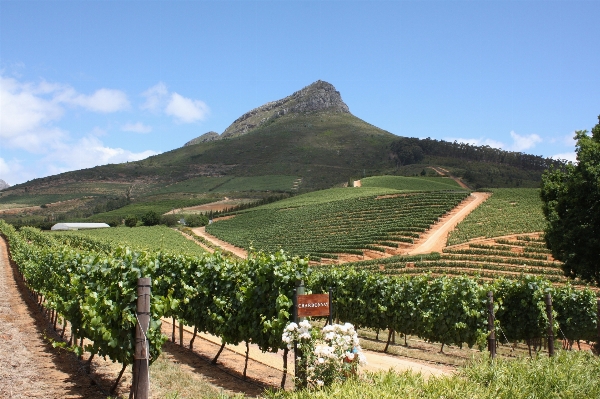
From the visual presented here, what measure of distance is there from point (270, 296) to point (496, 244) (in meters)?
38.7

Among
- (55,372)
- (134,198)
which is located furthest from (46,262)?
(134,198)

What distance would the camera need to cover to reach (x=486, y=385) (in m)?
7.40

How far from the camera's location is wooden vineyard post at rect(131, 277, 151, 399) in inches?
285

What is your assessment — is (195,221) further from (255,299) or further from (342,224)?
(255,299)

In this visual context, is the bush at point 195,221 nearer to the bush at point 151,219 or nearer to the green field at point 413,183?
the bush at point 151,219

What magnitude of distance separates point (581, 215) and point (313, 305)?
1967 cm

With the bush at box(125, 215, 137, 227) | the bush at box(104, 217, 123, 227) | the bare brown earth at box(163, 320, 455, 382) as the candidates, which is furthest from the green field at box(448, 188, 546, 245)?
the bush at box(104, 217, 123, 227)

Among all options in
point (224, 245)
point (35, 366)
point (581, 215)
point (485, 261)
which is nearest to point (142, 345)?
point (35, 366)

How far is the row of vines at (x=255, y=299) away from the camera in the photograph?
8.56 metres

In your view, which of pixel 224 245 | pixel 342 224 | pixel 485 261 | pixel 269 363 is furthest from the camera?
pixel 224 245

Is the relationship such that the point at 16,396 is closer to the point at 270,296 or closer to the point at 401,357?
the point at 270,296

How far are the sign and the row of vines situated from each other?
39.6 inches

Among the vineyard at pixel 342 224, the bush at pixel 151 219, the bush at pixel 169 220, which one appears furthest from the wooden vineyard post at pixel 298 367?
the bush at pixel 151 219

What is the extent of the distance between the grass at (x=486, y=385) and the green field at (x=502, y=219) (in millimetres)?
39085
